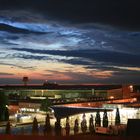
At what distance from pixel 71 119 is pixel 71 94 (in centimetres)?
5769

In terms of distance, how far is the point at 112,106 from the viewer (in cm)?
4772

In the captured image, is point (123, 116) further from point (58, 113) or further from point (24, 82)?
point (24, 82)

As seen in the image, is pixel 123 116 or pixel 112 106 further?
pixel 112 106

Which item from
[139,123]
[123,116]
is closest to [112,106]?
[123,116]

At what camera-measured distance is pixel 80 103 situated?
5694cm

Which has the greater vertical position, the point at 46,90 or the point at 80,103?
the point at 46,90

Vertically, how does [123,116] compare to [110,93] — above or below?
below

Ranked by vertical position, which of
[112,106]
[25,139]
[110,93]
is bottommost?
[25,139]

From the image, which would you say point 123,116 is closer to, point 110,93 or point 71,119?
point 71,119

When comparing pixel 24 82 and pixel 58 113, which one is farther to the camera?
pixel 24 82

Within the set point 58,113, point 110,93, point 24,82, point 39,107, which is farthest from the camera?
point 24,82

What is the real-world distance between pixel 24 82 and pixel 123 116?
76116 millimetres

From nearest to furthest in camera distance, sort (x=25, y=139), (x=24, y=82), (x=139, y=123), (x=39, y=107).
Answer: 1. (x=25, y=139)
2. (x=139, y=123)
3. (x=39, y=107)
4. (x=24, y=82)

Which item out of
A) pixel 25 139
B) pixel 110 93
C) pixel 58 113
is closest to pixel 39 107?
Result: pixel 58 113
